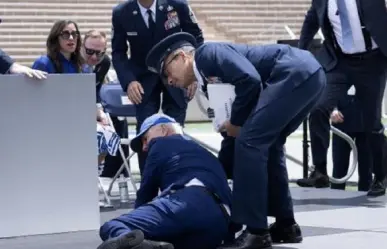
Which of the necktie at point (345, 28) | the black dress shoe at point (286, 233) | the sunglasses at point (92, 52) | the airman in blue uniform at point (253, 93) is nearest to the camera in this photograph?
the airman in blue uniform at point (253, 93)

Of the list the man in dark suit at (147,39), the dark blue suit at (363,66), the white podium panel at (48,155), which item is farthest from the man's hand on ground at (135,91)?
the dark blue suit at (363,66)

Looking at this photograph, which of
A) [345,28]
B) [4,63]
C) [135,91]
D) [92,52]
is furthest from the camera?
[92,52]

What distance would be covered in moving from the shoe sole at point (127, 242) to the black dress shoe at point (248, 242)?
65 centimetres

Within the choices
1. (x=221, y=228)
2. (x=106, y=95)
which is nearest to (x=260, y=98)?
(x=221, y=228)

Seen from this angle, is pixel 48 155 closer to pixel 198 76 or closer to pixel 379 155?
pixel 198 76

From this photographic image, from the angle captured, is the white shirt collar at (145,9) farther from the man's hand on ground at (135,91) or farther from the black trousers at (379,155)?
the black trousers at (379,155)

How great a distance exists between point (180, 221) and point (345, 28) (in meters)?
3.63

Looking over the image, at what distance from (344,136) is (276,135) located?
159 inches

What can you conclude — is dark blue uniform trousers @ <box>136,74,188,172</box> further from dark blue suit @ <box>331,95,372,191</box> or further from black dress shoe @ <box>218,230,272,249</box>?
black dress shoe @ <box>218,230,272,249</box>

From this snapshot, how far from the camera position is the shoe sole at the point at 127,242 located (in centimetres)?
551

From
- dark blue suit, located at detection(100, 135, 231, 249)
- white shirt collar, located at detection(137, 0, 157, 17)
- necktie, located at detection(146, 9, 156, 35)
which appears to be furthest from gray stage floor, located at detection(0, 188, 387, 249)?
white shirt collar, located at detection(137, 0, 157, 17)

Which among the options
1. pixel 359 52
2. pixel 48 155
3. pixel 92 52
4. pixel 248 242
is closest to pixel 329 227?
pixel 248 242

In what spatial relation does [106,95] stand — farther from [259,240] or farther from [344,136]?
[259,240]

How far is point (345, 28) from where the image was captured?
9.01 metres
